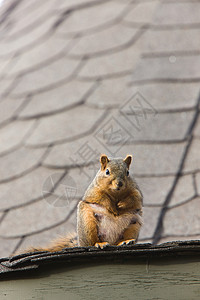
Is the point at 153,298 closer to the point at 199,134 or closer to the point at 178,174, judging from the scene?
the point at 178,174

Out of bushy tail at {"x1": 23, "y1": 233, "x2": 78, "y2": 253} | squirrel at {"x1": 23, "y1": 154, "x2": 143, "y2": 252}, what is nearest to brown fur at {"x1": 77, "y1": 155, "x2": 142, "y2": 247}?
squirrel at {"x1": 23, "y1": 154, "x2": 143, "y2": 252}

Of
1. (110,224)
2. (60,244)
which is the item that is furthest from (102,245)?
(60,244)

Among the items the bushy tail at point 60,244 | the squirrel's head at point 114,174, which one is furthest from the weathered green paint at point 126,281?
the bushy tail at point 60,244

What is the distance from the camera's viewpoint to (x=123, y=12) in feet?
10.8

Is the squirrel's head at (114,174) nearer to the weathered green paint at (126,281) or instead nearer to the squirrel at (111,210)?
the squirrel at (111,210)

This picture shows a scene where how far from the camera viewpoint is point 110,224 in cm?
143

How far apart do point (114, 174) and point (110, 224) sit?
0.16 m

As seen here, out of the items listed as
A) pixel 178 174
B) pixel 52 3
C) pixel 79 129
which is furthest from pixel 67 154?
pixel 52 3

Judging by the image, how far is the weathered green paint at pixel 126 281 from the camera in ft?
4.44

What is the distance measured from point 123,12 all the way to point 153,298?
7.69 ft

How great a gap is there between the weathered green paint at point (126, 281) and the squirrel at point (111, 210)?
0.08 meters

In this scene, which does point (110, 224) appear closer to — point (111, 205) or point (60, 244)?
point (111, 205)

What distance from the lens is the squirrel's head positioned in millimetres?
1476

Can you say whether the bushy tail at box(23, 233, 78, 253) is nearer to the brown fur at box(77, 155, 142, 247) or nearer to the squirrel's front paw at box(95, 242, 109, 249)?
the brown fur at box(77, 155, 142, 247)
